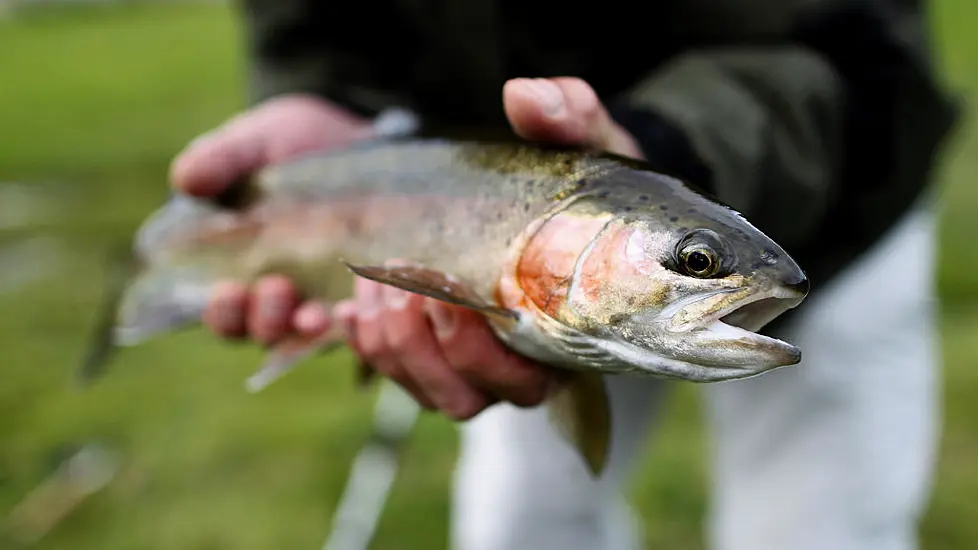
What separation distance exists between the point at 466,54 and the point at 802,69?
627 mm

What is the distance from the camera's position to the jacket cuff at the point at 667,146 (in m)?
1.14

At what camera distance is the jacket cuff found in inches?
44.9

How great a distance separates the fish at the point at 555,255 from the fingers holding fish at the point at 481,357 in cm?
2

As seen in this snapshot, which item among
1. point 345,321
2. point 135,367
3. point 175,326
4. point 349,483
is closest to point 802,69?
point 345,321

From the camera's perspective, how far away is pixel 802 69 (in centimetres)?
132

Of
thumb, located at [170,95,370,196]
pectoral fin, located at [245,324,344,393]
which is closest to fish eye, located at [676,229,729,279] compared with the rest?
pectoral fin, located at [245,324,344,393]

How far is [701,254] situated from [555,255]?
0.17 m

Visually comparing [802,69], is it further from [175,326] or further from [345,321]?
[175,326]

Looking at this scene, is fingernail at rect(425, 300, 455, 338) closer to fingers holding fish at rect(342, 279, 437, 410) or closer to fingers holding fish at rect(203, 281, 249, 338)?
fingers holding fish at rect(342, 279, 437, 410)

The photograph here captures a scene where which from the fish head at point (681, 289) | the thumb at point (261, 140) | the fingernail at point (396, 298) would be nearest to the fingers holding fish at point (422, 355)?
the fingernail at point (396, 298)

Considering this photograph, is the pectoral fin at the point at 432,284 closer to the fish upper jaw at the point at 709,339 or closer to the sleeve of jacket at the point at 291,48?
the fish upper jaw at the point at 709,339

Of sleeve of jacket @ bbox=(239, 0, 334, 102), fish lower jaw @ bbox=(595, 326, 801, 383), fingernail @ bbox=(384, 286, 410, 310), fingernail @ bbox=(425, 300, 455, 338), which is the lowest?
Answer: sleeve of jacket @ bbox=(239, 0, 334, 102)

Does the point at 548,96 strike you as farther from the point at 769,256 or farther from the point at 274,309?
the point at 274,309

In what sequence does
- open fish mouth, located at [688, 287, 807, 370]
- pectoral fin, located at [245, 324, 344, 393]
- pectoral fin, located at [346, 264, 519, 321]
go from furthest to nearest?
pectoral fin, located at [245, 324, 344, 393] → pectoral fin, located at [346, 264, 519, 321] → open fish mouth, located at [688, 287, 807, 370]
